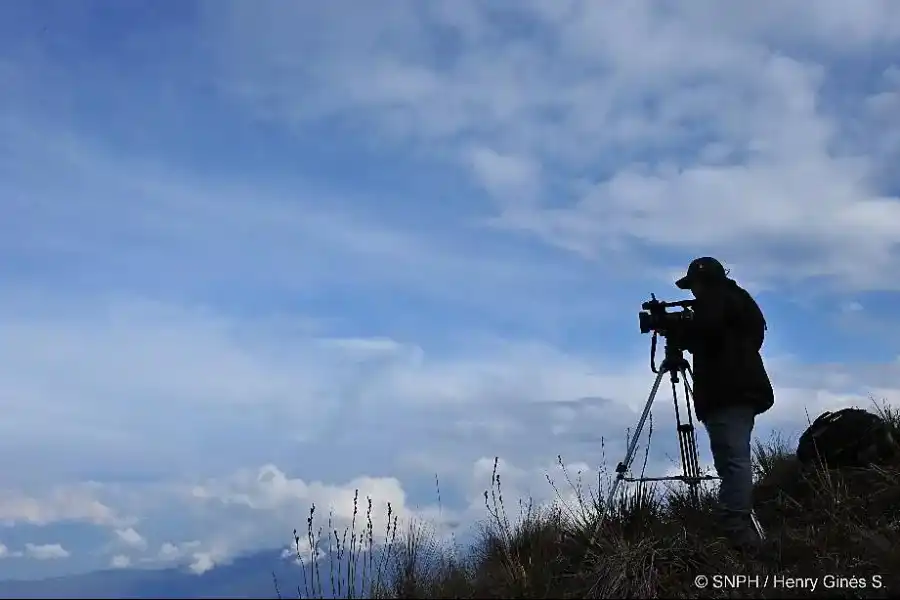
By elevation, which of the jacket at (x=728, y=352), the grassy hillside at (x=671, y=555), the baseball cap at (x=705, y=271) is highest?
the baseball cap at (x=705, y=271)

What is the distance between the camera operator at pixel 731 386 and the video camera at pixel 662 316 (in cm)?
9

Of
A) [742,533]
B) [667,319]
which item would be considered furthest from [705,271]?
[742,533]

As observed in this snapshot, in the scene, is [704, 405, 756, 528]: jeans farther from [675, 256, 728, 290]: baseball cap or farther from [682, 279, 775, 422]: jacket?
[675, 256, 728, 290]: baseball cap

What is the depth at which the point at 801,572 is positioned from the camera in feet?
19.9

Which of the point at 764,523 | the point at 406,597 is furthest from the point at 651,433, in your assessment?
the point at 406,597

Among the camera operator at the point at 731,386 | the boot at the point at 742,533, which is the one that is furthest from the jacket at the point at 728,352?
the boot at the point at 742,533

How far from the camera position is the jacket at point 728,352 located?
6395 millimetres

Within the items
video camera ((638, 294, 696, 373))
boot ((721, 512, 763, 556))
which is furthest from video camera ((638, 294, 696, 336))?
boot ((721, 512, 763, 556))

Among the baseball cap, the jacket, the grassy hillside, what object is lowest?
the grassy hillside

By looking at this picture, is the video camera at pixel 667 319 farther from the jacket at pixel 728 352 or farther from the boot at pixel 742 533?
the boot at pixel 742 533

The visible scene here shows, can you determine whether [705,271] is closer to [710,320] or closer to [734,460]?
[710,320]

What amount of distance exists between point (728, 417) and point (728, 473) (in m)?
0.42

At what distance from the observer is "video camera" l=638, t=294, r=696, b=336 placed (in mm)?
6590

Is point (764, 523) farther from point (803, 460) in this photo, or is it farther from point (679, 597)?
point (679, 597)
